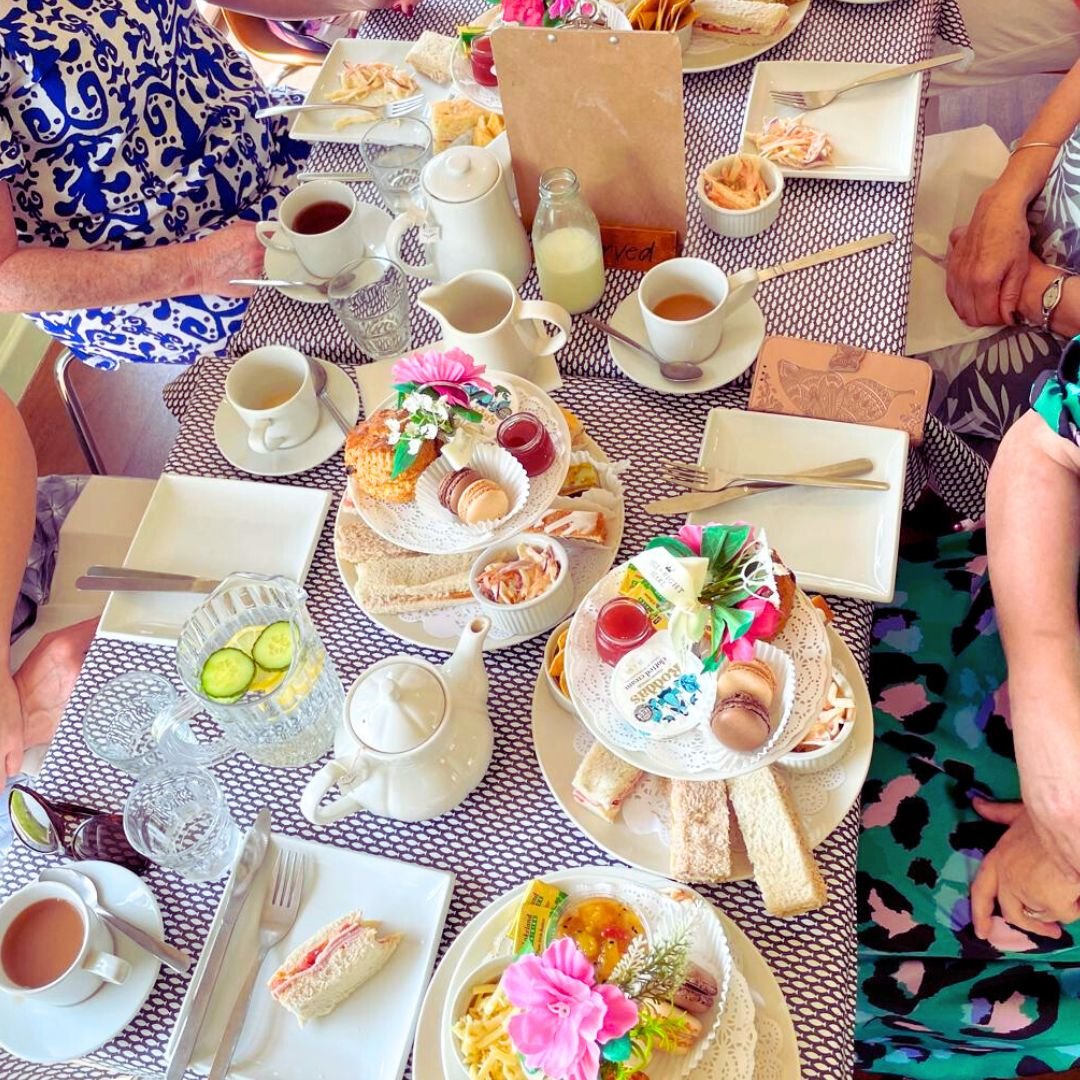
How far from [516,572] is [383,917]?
1.04 ft

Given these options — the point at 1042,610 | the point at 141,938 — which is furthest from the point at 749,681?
the point at 141,938

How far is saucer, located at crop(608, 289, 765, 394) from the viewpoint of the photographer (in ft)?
3.67

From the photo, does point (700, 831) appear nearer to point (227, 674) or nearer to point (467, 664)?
point (467, 664)

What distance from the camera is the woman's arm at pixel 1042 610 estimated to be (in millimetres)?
996

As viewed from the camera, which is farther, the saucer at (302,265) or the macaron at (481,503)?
the saucer at (302,265)

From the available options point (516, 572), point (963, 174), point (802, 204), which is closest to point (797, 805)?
point (516, 572)

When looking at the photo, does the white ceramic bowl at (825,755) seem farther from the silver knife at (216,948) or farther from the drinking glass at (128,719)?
the drinking glass at (128,719)

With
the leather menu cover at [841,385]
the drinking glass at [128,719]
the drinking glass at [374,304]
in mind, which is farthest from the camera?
the drinking glass at [374,304]

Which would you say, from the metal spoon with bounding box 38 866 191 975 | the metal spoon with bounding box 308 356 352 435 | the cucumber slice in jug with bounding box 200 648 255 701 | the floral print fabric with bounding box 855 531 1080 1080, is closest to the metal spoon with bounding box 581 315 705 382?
the metal spoon with bounding box 308 356 352 435

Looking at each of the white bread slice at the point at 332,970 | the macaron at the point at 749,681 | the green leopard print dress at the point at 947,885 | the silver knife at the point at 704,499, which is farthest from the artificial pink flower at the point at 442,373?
the green leopard print dress at the point at 947,885

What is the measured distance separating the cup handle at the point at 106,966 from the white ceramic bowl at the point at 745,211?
1003 millimetres

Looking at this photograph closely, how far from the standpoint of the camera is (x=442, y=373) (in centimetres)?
93

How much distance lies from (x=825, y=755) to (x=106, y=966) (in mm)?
610

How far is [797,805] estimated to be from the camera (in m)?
0.85
